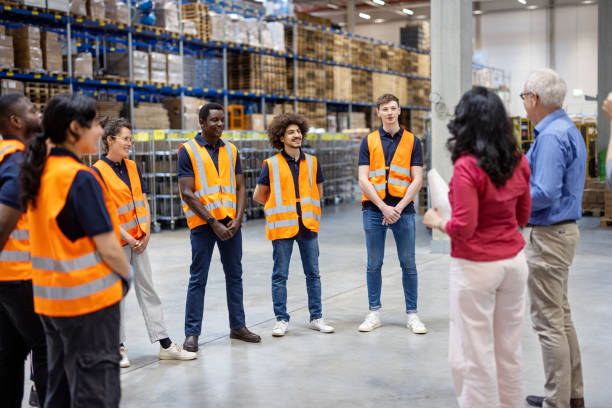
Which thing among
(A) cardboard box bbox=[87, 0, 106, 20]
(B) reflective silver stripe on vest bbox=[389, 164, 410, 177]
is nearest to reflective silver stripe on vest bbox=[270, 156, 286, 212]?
(B) reflective silver stripe on vest bbox=[389, 164, 410, 177]

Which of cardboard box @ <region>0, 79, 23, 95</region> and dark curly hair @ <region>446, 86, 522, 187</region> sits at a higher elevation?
cardboard box @ <region>0, 79, 23, 95</region>

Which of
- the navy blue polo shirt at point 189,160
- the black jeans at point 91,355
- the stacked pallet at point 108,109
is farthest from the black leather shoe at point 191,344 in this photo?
the stacked pallet at point 108,109

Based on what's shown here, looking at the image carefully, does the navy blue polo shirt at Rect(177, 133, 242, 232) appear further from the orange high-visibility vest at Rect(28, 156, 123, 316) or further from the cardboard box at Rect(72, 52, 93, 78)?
the cardboard box at Rect(72, 52, 93, 78)

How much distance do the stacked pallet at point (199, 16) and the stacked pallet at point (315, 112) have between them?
4482mm

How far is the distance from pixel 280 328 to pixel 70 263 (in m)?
3.05

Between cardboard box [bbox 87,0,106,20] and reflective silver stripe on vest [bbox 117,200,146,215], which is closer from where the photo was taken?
reflective silver stripe on vest [bbox 117,200,146,215]

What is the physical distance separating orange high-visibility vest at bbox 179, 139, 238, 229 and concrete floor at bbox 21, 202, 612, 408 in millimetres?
1023

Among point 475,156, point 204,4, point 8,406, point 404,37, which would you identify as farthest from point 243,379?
point 404,37

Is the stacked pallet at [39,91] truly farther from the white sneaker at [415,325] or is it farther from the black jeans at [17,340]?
the black jeans at [17,340]

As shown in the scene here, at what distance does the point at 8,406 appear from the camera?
10.8ft

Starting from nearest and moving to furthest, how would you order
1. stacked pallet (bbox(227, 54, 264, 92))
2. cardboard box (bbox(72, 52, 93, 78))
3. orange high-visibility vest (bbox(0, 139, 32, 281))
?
orange high-visibility vest (bbox(0, 139, 32, 281))
cardboard box (bbox(72, 52, 93, 78))
stacked pallet (bbox(227, 54, 264, 92))

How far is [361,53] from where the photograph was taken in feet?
71.5

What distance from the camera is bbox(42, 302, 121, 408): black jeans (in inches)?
106

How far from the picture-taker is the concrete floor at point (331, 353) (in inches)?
166
